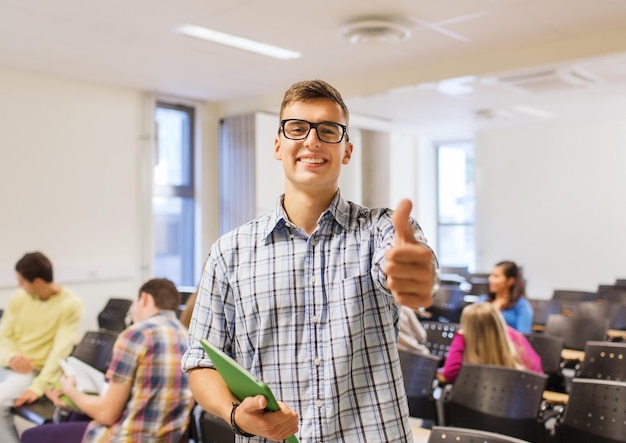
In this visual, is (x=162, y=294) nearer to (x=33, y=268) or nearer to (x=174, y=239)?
(x=33, y=268)

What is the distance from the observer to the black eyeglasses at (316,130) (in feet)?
4.51

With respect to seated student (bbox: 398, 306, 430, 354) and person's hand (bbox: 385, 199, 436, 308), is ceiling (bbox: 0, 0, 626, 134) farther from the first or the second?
person's hand (bbox: 385, 199, 436, 308)

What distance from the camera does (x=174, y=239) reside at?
828 centimetres

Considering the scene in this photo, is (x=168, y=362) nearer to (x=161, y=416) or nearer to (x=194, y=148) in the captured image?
(x=161, y=416)

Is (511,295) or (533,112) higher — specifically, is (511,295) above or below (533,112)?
below

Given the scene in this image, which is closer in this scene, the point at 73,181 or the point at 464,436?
the point at 464,436

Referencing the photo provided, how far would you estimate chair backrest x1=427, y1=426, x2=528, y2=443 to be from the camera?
1.98m

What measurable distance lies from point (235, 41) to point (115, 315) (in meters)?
2.82

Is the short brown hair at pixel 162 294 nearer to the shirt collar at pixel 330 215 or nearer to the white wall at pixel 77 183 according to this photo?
the shirt collar at pixel 330 215

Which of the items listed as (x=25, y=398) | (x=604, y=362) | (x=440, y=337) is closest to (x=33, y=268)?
(x=25, y=398)

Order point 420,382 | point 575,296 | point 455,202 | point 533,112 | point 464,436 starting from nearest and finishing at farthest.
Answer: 1. point 464,436
2. point 420,382
3. point 575,296
4. point 533,112
5. point 455,202

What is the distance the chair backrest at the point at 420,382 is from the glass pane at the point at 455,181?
8802mm

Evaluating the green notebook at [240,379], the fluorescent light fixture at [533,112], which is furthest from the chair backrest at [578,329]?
the fluorescent light fixture at [533,112]

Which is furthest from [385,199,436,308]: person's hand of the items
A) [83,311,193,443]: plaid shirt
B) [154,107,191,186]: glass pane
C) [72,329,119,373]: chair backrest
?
[154,107,191,186]: glass pane
